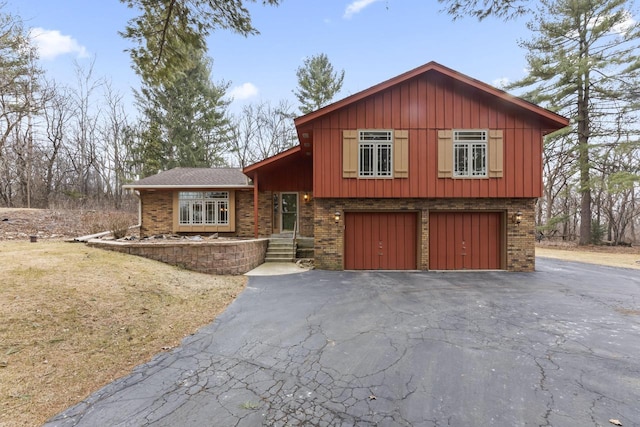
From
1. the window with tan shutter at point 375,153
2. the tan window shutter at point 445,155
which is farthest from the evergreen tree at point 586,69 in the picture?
the window with tan shutter at point 375,153

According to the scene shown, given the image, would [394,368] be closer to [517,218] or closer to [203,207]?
[517,218]

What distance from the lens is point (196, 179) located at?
12.2 m

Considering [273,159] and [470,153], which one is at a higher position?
[273,159]

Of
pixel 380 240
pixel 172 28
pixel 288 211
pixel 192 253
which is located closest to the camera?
pixel 172 28

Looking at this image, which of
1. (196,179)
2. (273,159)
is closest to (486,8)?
(273,159)

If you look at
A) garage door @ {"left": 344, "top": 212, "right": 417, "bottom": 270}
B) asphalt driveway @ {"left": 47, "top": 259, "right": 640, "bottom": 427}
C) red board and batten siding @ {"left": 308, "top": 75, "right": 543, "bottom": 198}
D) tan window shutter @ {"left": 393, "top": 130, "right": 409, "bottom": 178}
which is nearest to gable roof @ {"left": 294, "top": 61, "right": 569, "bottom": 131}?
red board and batten siding @ {"left": 308, "top": 75, "right": 543, "bottom": 198}

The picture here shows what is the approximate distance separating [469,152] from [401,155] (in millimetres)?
2106

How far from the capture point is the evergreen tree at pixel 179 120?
19391mm

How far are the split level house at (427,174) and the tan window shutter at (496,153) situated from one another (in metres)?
0.03

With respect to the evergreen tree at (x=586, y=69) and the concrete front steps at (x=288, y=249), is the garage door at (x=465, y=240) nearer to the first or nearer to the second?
the concrete front steps at (x=288, y=249)

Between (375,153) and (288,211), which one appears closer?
(375,153)

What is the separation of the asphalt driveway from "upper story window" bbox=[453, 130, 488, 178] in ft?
13.6

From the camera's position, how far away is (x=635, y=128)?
1451 centimetres

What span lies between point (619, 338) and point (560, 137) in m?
16.6
